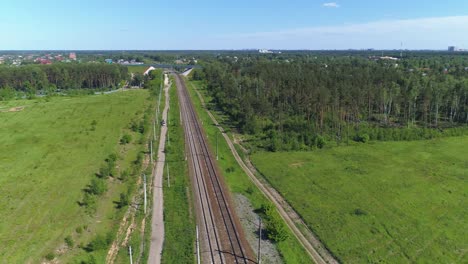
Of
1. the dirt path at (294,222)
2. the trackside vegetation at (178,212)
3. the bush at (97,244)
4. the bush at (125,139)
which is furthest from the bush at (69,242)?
the bush at (125,139)

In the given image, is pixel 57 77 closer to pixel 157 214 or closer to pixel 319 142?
pixel 319 142

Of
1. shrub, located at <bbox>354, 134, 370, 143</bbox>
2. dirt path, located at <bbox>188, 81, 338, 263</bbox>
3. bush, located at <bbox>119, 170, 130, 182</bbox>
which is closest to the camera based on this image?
dirt path, located at <bbox>188, 81, 338, 263</bbox>

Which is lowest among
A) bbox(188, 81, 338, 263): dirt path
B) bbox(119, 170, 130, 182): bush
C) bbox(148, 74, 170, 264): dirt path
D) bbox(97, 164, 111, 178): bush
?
bbox(188, 81, 338, 263): dirt path

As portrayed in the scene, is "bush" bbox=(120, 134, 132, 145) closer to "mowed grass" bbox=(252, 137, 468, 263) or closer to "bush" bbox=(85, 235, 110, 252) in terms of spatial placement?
"mowed grass" bbox=(252, 137, 468, 263)

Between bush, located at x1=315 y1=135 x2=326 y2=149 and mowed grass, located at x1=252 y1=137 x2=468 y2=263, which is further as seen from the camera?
bush, located at x1=315 y1=135 x2=326 y2=149

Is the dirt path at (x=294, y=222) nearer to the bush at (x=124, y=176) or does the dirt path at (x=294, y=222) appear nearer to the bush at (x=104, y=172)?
the bush at (x=124, y=176)

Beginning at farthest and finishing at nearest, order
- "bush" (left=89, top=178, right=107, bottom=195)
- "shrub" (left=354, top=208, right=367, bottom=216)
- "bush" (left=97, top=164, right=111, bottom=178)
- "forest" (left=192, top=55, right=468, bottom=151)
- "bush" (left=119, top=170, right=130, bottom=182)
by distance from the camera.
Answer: "forest" (left=192, top=55, right=468, bottom=151) < "bush" (left=119, top=170, right=130, bottom=182) < "bush" (left=97, top=164, right=111, bottom=178) < "bush" (left=89, top=178, right=107, bottom=195) < "shrub" (left=354, top=208, right=367, bottom=216)

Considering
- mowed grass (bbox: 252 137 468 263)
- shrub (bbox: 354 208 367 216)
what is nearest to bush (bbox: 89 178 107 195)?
mowed grass (bbox: 252 137 468 263)
